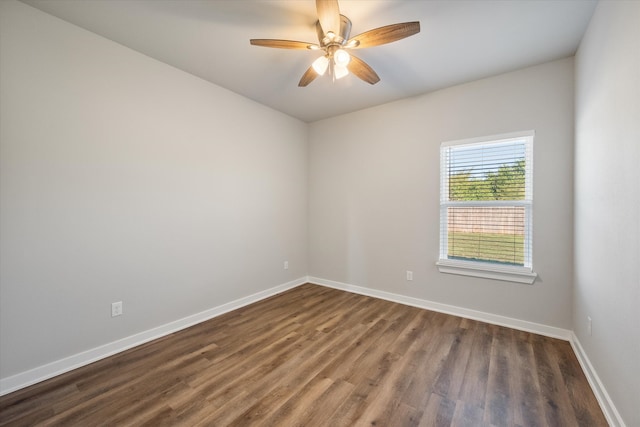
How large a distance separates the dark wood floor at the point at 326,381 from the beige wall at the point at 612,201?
410mm

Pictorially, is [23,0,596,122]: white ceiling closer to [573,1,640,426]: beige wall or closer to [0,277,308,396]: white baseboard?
[573,1,640,426]: beige wall

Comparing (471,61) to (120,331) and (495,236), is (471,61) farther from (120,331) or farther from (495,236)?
(120,331)

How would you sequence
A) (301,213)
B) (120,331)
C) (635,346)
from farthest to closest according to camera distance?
(301,213) < (120,331) < (635,346)

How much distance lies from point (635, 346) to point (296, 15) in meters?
2.83

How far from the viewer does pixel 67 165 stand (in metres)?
2.03

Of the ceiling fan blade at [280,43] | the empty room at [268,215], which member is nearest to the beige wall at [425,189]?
the empty room at [268,215]

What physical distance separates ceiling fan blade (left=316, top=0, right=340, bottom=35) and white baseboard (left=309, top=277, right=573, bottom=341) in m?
3.08

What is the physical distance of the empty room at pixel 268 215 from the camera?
167cm

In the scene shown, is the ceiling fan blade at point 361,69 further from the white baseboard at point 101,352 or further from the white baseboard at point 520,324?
the white baseboard at point 101,352

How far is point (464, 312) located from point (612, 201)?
1.90m

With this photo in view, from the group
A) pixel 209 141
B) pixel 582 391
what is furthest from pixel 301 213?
pixel 582 391

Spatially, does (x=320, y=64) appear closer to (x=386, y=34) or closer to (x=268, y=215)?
(x=386, y=34)

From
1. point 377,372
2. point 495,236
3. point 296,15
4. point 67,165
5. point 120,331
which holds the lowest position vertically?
point 377,372

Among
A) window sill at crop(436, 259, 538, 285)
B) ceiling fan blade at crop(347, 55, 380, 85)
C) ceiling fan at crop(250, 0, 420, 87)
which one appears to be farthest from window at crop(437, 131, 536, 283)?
ceiling fan at crop(250, 0, 420, 87)
